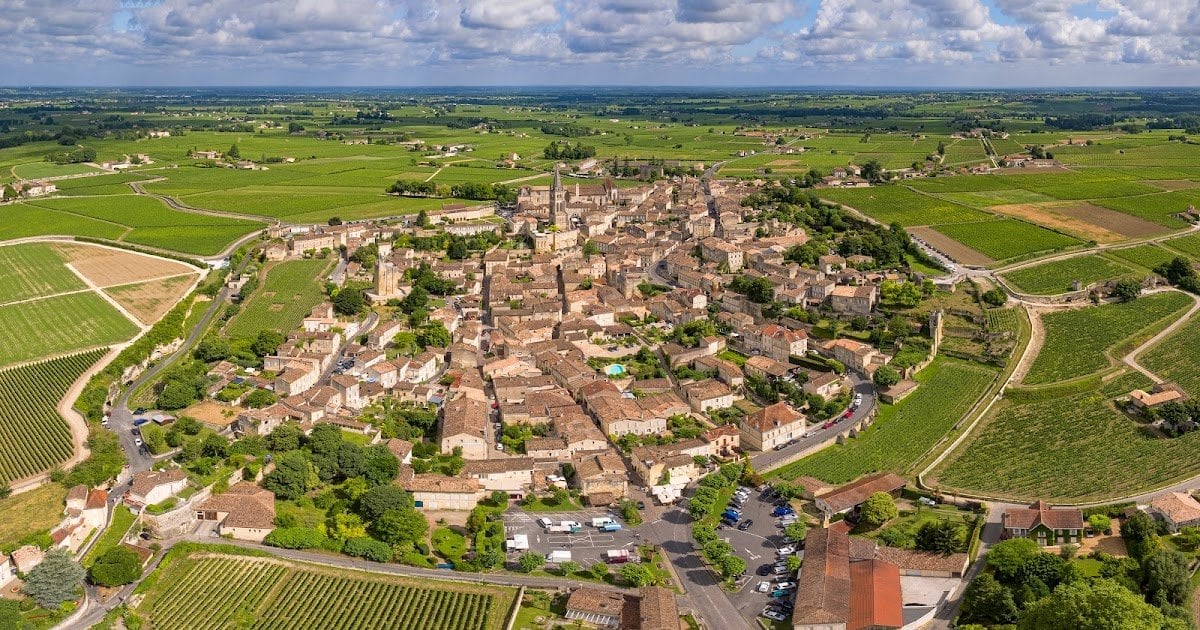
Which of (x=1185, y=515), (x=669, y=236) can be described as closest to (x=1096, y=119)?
(x=669, y=236)

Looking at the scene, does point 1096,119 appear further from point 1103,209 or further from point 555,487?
point 555,487

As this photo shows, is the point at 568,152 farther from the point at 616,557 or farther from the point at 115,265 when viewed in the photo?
the point at 616,557

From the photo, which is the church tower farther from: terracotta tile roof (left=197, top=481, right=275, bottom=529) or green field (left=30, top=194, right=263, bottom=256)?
terracotta tile roof (left=197, top=481, right=275, bottom=529)

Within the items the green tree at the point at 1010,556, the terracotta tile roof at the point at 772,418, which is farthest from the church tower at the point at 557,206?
the green tree at the point at 1010,556

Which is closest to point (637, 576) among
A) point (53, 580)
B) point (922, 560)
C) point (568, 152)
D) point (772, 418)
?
point (922, 560)

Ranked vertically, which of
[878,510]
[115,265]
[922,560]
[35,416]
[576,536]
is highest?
[115,265]

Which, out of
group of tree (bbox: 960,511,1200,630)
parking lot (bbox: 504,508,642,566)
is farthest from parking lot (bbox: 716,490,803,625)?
group of tree (bbox: 960,511,1200,630)

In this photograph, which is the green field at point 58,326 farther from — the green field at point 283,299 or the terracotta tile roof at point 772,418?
the terracotta tile roof at point 772,418
